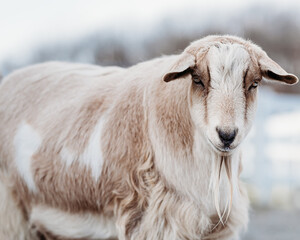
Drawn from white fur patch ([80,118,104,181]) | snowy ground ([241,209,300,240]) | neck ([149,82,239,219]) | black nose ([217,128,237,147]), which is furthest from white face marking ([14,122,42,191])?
snowy ground ([241,209,300,240])

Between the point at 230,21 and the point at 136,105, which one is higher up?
the point at 136,105

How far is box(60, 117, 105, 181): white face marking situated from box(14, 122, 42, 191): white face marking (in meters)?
0.41

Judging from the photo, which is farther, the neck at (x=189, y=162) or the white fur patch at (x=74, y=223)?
the white fur patch at (x=74, y=223)

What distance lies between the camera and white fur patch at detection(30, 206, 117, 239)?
165 inches

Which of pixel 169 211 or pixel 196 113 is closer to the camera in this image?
pixel 196 113

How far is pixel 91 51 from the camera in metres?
20.5

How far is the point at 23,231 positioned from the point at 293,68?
17.2 meters

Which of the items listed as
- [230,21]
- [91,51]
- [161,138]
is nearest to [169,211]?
[161,138]

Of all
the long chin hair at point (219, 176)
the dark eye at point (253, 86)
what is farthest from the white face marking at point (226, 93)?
the long chin hair at point (219, 176)

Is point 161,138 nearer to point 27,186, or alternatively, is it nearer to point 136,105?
point 136,105

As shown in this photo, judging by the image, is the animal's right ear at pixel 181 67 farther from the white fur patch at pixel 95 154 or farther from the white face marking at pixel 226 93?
the white fur patch at pixel 95 154

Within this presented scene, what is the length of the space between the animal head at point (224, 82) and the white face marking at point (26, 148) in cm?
153

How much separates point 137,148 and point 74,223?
2.77 feet

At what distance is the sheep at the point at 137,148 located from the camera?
3506 mm
